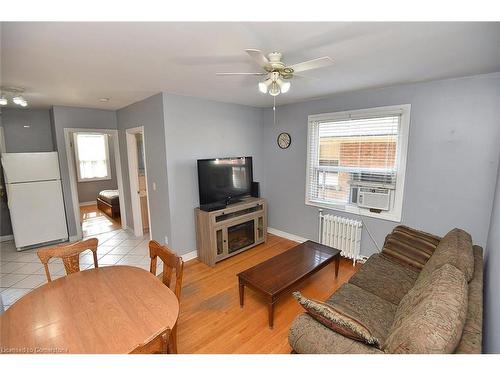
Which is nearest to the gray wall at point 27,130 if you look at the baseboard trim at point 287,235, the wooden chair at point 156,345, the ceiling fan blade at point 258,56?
the baseboard trim at point 287,235

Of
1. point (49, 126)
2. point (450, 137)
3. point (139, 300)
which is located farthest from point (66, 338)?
point (49, 126)

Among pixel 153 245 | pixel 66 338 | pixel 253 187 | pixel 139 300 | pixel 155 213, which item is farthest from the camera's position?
pixel 253 187

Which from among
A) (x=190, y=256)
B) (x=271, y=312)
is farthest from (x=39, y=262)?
(x=271, y=312)

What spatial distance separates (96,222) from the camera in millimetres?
5352

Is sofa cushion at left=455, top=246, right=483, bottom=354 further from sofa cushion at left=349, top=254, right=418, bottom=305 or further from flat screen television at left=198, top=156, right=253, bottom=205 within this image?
flat screen television at left=198, top=156, right=253, bottom=205

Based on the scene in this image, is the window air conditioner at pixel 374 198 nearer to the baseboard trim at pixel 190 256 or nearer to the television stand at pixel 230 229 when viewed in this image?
the television stand at pixel 230 229

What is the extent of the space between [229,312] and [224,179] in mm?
1885

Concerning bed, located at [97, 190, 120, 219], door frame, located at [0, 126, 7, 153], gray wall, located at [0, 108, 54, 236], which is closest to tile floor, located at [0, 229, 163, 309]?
gray wall, located at [0, 108, 54, 236]

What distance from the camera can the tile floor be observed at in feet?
9.23

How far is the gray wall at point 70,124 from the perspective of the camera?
155 inches

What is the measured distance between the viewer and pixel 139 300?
140 centimetres

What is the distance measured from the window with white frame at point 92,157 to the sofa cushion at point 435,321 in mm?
8017

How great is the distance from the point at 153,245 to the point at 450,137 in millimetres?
3234
